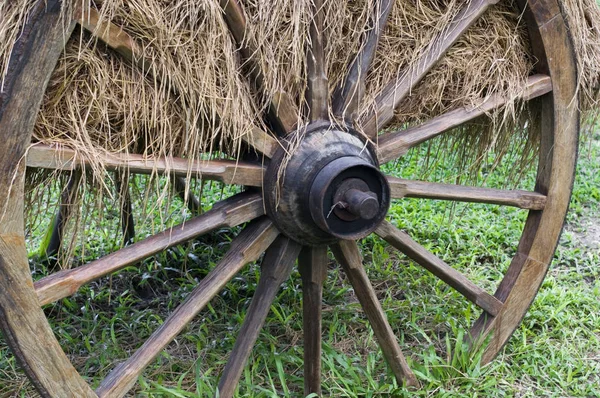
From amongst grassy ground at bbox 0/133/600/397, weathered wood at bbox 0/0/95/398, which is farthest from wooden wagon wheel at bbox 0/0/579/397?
grassy ground at bbox 0/133/600/397

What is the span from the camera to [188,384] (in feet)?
8.42

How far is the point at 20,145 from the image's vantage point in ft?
5.49

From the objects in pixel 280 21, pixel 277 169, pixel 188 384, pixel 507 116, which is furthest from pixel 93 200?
pixel 507 116

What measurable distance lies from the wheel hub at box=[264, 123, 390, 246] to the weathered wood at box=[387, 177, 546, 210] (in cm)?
21

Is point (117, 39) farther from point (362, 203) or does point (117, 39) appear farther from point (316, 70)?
point (362, 203)

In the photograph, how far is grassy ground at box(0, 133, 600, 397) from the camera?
2572 millimetres

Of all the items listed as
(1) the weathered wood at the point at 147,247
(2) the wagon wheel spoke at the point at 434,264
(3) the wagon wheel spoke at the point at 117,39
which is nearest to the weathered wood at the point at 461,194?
(2) the wagon wheel spoke at the point at 434,264

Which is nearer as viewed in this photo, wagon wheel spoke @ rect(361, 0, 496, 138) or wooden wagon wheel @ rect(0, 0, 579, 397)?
wooden wagon wheel @ rect(0, 0, 579, 397)

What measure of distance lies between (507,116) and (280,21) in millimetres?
958

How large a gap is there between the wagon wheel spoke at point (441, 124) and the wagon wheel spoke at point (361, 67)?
17cm

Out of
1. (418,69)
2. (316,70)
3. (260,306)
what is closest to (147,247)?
(260,306)

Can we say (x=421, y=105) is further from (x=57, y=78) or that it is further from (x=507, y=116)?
(x=57, y=78)

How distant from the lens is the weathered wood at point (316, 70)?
6.61 feet

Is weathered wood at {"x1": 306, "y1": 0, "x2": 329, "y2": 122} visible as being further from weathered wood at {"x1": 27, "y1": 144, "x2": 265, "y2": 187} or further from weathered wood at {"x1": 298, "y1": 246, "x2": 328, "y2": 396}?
weathered wood at {"x1": 298, "y1": 246, "x2": 328, "y2": 396}
